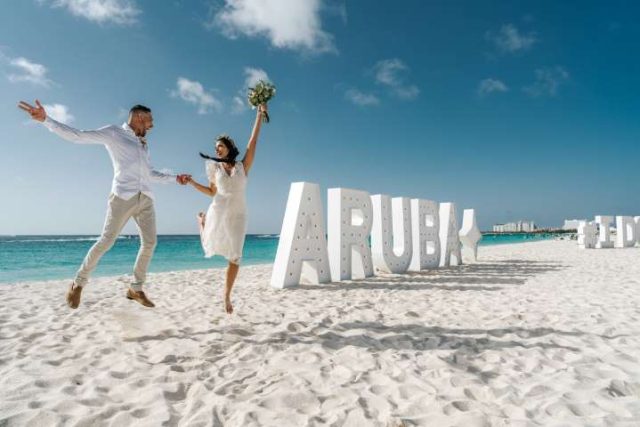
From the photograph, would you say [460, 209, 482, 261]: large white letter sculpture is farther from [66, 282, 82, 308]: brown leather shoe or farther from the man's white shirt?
[66, 282, 82, 308]: brown leather shoe

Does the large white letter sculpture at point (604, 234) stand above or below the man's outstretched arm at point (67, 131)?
below

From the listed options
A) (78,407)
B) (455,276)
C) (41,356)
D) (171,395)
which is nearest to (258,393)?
(171,395)

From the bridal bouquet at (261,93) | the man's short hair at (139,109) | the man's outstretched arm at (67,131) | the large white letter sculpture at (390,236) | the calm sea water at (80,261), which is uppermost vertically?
the bridal bouquet at (261,93)

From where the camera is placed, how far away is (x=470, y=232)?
14781 millimetres

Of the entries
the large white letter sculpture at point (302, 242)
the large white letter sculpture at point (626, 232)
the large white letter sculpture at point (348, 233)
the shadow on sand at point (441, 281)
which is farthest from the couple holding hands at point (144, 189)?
the large white letter sculpture at point (626, 232)

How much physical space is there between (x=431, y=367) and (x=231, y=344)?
2.07 m

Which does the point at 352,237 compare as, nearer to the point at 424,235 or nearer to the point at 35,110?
the point at 424,235

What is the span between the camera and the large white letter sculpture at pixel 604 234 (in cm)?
2162

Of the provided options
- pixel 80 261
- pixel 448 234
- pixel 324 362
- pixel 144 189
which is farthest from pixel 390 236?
pixel 80 261

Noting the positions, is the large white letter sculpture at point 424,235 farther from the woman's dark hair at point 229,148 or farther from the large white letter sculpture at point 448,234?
the woman's dark hair at point 229,148

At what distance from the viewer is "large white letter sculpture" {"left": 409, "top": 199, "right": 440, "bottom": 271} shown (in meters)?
11.1

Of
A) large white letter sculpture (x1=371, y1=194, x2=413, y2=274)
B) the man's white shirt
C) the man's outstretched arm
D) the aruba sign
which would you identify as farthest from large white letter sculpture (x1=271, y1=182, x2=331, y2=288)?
the man's outstretched arm

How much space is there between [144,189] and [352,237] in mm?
5725

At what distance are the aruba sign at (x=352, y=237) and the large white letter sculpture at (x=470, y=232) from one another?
110 inches
